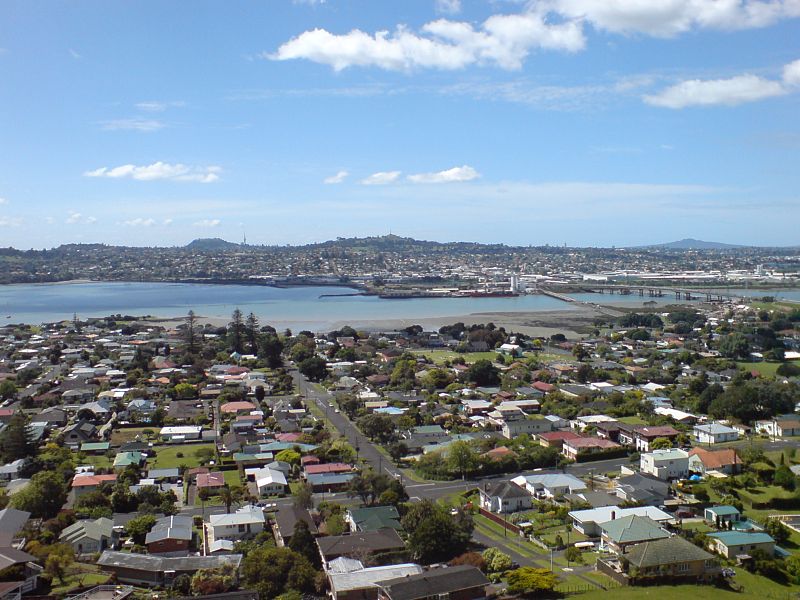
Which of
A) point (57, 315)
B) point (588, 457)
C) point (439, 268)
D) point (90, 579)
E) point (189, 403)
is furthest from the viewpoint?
point (439, 268)

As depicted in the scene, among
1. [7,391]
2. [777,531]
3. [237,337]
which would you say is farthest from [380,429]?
[237,337]

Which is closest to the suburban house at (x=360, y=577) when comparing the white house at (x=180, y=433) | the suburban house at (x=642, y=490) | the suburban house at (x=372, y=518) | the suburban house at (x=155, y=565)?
the suburban house at (x=372, y=518)

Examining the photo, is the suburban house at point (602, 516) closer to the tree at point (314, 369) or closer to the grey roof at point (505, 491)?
the grey roof at point (505, 491)

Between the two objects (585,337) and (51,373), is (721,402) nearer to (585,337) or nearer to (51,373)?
(585,337)

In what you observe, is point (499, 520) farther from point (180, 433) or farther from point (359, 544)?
point (180, 433)

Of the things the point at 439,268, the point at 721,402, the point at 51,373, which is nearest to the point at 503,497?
the point at 721,402

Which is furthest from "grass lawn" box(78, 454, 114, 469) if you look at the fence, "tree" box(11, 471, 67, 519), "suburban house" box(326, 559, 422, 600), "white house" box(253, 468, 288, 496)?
the fence

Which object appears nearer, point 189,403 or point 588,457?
point 588,457
